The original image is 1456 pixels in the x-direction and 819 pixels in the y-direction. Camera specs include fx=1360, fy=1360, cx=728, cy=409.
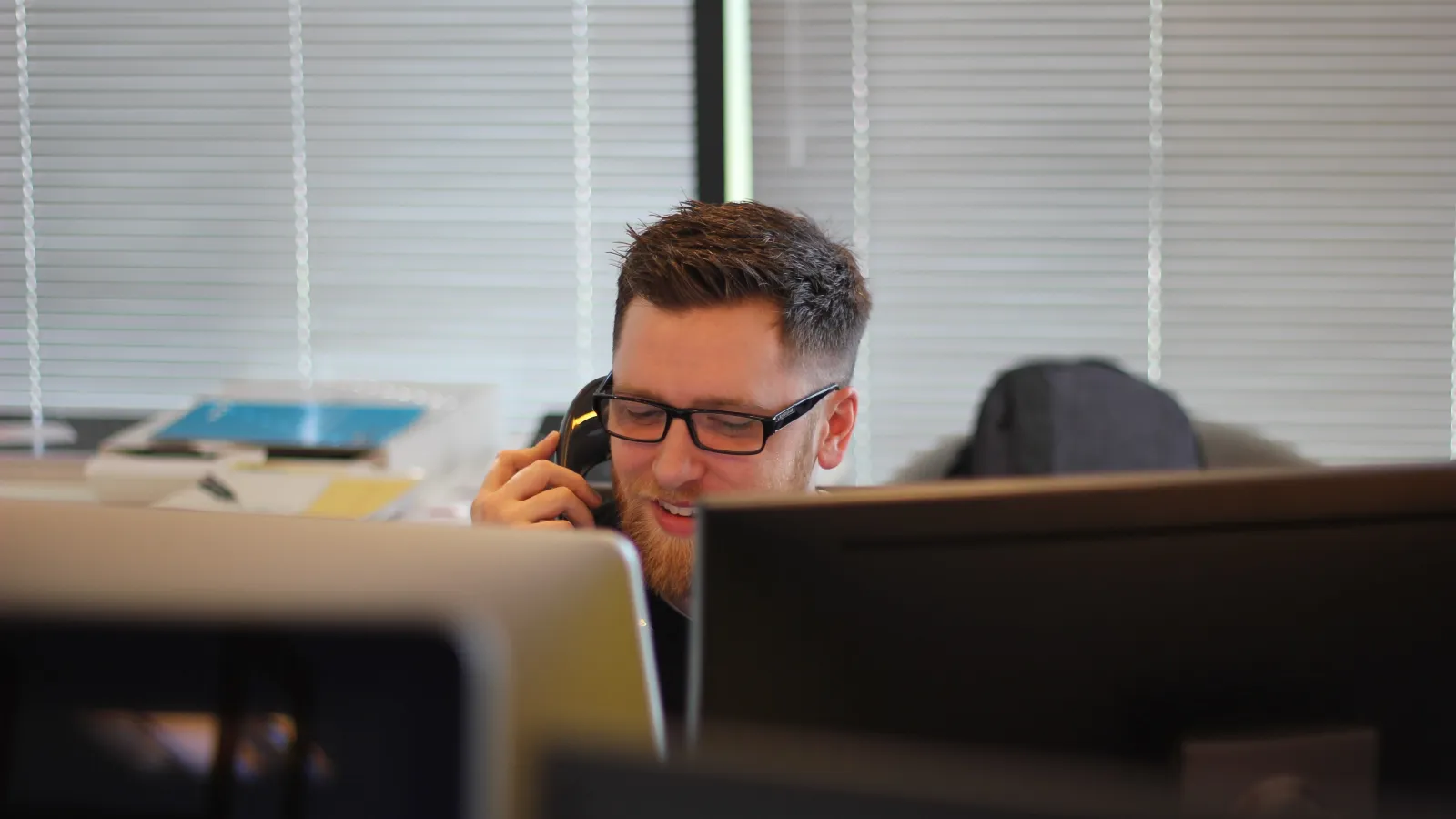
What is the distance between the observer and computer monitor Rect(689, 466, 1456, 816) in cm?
80

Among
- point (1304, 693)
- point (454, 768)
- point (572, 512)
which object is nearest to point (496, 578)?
point (454, 768)

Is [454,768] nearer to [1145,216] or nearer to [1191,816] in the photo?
[1191,816]

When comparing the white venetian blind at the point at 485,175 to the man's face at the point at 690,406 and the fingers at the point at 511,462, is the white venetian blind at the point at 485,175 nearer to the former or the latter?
the fingers at the point at 511,462

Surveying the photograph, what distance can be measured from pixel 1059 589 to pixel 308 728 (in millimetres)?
441

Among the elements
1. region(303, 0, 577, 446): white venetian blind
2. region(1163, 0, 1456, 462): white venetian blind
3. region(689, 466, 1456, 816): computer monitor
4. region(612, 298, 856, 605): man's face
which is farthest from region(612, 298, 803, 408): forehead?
region(1163, 0, 1456, 462): white venetian blind

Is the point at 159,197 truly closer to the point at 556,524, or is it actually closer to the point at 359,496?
the point at 359,496

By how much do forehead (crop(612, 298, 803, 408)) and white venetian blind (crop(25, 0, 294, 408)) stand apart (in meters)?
1.79

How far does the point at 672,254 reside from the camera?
1.61 metres

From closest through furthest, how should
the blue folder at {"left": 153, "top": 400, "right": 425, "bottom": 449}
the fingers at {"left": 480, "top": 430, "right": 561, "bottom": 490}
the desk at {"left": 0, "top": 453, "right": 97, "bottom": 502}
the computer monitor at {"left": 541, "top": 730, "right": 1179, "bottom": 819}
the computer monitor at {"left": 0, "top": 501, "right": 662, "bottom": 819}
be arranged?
the computer monitor at {"left": 541, "top": 730, "right": 1179, "bottom": 819}, the computer monitor at {"left": 0, "top": 501, "right": 662, "bottom": 819}, the fingers at {"left": 480, "top": 430, "right": 561, "bottom": 490}, the blue folder at {"left": 153, "top": 400, "right": 425, "bottom": 449}, the desk at {"left": 0, "top": 453, "right": 97, "bottom": 502}

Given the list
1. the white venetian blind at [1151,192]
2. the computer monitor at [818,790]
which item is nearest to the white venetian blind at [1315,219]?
the white venetian blind at [1151,192]

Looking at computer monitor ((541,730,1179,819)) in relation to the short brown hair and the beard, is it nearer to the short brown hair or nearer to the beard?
the beard

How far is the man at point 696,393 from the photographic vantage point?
154cm

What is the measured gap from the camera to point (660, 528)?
1554 mm

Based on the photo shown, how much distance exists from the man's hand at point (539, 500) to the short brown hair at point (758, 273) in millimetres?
187
